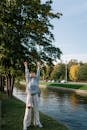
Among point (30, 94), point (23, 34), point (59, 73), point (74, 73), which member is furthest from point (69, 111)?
point (59, 73)

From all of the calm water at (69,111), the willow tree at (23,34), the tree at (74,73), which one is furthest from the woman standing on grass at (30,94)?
the tree at (74,73)

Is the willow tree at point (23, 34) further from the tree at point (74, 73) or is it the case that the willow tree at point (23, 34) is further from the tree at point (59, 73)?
the tree at point (59, 73)

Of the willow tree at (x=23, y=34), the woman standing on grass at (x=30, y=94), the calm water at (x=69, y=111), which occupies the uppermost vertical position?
the willow tree at (x=23, y=34)

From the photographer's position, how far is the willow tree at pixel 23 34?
35406mm

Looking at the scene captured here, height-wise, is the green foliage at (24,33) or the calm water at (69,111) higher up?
the green foliage at (24,33)

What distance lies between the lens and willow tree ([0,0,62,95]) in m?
35.4

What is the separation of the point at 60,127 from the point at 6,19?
67.1ft

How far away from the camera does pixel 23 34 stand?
37.3 meters

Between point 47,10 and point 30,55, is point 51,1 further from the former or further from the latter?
point 30,55

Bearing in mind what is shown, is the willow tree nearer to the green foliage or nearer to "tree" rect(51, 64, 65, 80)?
the green foliage

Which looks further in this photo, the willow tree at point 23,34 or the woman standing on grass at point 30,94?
the willow tree at point 23,34

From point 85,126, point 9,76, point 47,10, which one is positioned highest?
point 47,10

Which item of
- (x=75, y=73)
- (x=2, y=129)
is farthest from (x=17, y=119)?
(x=75, y=73)

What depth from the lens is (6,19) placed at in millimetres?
36031
